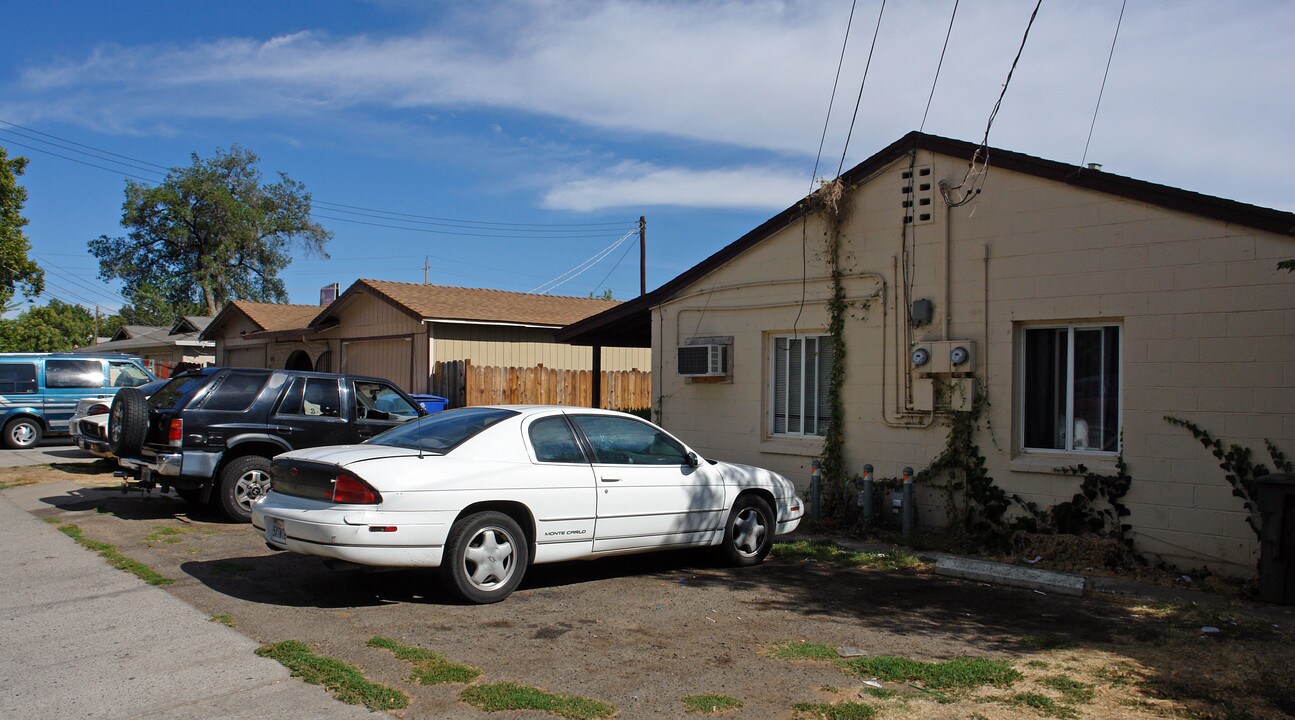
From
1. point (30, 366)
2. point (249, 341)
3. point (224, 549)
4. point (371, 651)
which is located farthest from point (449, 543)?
point (249, 341)

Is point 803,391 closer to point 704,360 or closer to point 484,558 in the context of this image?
point 704,360

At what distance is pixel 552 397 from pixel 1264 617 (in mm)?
14364

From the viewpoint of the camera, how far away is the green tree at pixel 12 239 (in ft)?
81.1

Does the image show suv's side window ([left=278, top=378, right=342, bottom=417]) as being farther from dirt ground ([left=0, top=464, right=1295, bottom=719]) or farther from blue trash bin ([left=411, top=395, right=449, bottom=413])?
blue trash bin ([left=411, top=395, right=449, bottom=413])

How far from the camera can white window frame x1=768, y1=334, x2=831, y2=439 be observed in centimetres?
1098

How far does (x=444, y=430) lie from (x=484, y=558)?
1.17 metres

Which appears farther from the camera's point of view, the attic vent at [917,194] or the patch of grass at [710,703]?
the attic vent at [917,194]

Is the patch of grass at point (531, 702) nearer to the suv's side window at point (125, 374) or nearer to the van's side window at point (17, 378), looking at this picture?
the suv's side window at point (125, 374)

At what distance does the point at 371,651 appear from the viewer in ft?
18.0

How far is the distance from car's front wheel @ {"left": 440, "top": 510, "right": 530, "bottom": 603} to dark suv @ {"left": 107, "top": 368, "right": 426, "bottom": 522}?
4692 millimetres

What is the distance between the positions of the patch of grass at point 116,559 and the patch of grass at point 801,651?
4689mm

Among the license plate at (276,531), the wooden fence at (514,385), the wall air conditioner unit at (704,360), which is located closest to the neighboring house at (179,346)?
the wooden fence at (514,385)

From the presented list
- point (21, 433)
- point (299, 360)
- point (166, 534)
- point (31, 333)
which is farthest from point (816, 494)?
point (31, 333)

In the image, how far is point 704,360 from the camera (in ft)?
37.9
